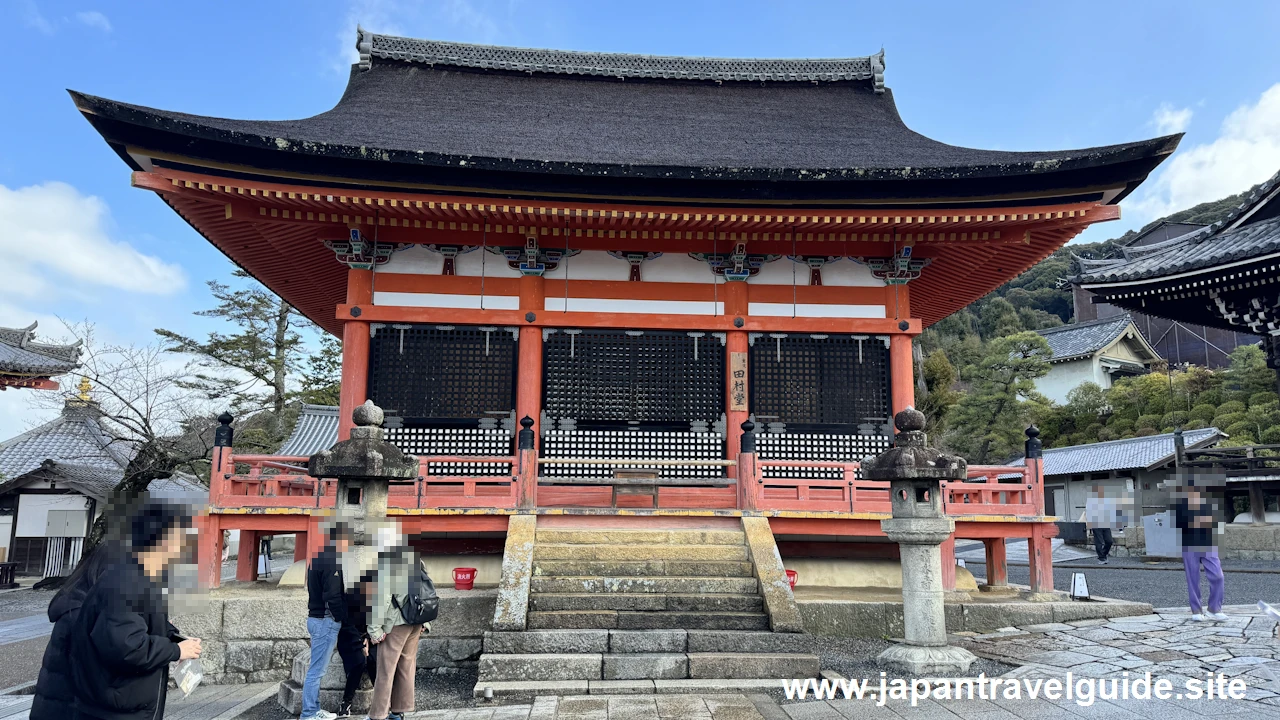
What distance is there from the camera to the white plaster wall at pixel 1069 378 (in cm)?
4331

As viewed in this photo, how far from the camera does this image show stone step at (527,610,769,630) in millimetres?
7406

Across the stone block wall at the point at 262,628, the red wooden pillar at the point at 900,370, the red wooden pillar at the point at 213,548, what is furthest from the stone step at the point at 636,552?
the red wooden pillar at the point at 900,370

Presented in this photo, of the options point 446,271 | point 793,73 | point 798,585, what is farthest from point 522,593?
point 793,73

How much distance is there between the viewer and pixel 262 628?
27.5 feet

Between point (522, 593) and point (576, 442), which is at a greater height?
point (576, 442)

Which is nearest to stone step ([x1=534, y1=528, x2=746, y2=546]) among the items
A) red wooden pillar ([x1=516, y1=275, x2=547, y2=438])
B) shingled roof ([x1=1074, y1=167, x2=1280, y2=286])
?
red wooden pillar ([x1=516, y1=275, x2=547, y2=438])

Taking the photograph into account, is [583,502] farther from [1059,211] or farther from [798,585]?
[1059,211]

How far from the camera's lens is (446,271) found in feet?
37.7

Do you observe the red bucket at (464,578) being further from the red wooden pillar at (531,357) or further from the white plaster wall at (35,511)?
the white plaster wall at (35,511)

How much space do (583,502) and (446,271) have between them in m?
4.15

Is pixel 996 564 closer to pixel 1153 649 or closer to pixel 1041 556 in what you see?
pixel 1041 556

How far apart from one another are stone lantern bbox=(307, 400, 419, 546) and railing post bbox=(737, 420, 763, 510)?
432 centimetres

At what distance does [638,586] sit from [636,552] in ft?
2.19

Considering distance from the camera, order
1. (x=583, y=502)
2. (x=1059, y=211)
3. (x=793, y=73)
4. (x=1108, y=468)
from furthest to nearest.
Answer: (x=1108, y=468), (x=793, y=73), (x=583, y=502), (x=1059, y=211)
